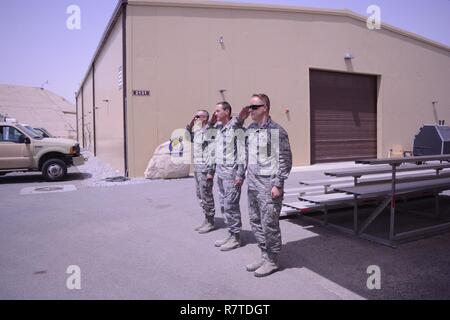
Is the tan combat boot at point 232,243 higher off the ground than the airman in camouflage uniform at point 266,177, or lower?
lower

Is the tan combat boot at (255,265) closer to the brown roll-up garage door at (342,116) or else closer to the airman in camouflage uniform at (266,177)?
the airman in camouflage uniform at (266,177)

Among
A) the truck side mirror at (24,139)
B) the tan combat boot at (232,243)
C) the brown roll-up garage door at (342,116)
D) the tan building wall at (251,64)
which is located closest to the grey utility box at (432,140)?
the tan building wall at (251,64)

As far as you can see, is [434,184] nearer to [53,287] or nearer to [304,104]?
[53,287]

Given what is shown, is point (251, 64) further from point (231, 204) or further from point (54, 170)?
point (231, 204)

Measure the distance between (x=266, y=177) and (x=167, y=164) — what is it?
785 cm

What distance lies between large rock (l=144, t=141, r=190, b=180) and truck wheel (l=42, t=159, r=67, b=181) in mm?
2627

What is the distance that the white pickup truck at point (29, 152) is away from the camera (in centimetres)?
1148

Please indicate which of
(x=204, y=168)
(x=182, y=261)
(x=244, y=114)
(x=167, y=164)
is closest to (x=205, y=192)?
(x=204, y=168)

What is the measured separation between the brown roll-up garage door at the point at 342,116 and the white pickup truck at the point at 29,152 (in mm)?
9252

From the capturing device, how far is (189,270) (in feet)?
13.8

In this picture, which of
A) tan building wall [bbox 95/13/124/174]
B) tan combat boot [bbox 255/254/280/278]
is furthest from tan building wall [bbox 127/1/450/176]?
tan combat boot [bbox 255/254/280/278]

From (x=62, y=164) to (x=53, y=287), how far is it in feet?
29.1

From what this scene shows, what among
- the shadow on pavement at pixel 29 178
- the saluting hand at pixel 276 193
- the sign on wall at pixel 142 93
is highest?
the sign on wall at pixel 142 93

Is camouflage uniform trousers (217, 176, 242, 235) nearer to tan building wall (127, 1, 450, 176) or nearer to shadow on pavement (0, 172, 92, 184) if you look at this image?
tan building wall (127, 1, 450, 176)
